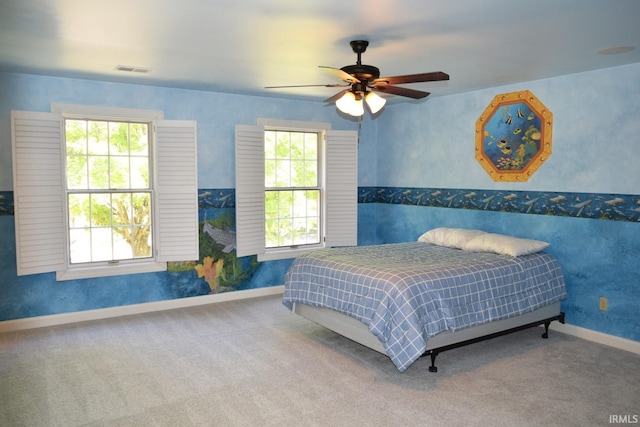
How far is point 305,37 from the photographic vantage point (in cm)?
330

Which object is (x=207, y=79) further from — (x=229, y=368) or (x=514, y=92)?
(x=514, y=92)

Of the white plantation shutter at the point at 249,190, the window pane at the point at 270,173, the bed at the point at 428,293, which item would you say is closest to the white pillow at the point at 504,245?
the bed at the point at 428,293

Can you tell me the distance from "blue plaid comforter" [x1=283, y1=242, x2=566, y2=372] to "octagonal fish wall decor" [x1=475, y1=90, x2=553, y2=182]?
101 centimetres

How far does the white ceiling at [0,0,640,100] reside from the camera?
2729 millimetres

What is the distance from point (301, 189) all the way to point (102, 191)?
2345mm

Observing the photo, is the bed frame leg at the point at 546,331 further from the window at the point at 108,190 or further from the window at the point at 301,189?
the window at the point at 108,190

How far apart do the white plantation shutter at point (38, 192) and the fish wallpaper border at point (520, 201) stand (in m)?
3.68

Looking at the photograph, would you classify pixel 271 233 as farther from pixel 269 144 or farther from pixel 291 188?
pixel 269 144

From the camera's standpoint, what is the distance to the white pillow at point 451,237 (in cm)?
487

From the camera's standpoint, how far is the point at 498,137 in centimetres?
515

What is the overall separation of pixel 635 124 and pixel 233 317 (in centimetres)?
407

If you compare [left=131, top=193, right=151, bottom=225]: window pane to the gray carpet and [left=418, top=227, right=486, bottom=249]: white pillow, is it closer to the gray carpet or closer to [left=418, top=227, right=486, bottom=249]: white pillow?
the gray carpet

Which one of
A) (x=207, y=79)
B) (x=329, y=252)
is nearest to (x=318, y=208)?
(x=329, y=252)

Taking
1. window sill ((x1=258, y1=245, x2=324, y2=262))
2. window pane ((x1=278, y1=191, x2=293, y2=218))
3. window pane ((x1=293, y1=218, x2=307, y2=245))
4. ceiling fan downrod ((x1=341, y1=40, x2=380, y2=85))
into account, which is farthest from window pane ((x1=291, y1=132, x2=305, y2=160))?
ceiling fan downrod ((x1=341, y1=40, x2=380, y2=85))
